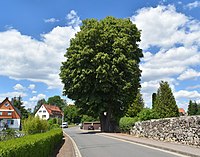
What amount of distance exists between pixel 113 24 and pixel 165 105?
23.3m

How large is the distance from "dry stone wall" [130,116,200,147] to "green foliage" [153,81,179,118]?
29823mm

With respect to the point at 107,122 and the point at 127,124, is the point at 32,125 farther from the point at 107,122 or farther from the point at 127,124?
the point at 107,122

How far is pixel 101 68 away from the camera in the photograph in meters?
37.3

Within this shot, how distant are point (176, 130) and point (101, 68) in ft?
54.5

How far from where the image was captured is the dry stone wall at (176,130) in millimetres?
19703

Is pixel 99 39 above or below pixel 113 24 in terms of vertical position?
below

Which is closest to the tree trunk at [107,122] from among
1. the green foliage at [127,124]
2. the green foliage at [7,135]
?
the green foliage at [127,124]

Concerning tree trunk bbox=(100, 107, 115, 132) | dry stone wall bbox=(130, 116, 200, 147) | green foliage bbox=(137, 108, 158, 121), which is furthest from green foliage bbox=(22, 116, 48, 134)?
tree trunk bbox=(100, 107, 115, 132)

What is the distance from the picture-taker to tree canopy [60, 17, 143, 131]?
38.6 meters

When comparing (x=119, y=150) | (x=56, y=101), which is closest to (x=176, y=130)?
(x=119, y=150)

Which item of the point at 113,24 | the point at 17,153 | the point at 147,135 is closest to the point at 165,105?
the point at 113,24

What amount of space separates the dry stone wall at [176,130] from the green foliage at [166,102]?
29.8 metres

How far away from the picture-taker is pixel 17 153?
25.1ft

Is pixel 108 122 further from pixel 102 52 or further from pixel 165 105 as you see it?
pixel 165 105
